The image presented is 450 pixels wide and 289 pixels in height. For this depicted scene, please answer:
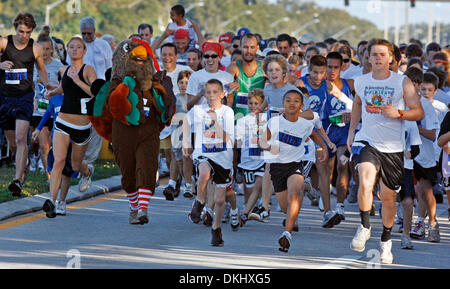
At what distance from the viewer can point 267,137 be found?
9.46m

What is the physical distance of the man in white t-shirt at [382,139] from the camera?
28.6 ft

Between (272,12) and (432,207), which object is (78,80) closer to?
(432,207)

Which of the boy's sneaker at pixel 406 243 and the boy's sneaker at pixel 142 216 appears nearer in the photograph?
the boy's sneaker at pixel 406 243

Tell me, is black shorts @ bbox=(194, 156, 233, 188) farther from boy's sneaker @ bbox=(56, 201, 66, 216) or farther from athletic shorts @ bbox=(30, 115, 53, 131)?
Result: athletic shorts @ bbox=(30, 115, 53, 131)

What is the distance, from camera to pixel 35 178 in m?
13.9

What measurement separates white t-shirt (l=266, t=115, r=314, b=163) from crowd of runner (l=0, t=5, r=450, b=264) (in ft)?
0.04

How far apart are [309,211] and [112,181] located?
310 cm

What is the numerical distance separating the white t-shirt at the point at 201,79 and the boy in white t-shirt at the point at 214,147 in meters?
1.81

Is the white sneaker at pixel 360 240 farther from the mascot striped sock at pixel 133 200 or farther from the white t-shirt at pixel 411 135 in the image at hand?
the mascot striped sock at pixel 133 200

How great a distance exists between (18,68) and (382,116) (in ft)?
17.2

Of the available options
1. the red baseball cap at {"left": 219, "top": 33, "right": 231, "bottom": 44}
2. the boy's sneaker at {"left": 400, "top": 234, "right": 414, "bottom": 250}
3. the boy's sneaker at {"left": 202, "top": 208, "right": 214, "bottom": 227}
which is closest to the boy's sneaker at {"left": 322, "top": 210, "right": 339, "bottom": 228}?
the boy's sneaker at {"left": 202, "top": 208, "right": 214, "bottom": 227}

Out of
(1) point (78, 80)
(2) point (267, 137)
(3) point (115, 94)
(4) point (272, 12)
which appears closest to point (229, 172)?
(2) point (267, 137)

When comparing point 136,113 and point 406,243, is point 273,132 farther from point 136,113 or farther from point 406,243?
point 406,243

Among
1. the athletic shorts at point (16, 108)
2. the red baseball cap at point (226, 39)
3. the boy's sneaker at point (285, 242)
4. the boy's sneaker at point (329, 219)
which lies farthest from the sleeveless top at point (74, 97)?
the red baseball cap at point (226, 39)
